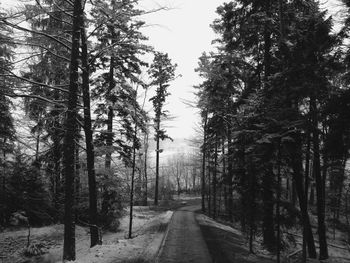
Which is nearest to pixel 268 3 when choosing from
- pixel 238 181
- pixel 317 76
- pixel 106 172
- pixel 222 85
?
pixel 317 76

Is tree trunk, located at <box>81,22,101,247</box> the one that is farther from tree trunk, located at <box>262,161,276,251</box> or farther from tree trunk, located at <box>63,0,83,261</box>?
tree trunk, located at <box>262,161,276,251</box>

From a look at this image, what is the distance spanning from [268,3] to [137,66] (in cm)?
1043

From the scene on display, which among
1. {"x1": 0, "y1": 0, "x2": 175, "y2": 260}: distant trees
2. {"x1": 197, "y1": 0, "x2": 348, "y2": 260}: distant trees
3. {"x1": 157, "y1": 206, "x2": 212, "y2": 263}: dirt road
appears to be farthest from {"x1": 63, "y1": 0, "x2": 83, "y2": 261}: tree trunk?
{"x1": 197, "y1": 0, "x2": 348, "y2": 260}: distant trees

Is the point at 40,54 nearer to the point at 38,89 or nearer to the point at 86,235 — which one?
the point at 38,89

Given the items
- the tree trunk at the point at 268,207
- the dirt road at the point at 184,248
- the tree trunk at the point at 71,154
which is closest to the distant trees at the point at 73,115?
the tree trunk at the point at 71,154

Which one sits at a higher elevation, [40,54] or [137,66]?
[137,66]

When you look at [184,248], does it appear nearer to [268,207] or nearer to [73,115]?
[268,207]

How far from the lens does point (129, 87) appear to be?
20562mm

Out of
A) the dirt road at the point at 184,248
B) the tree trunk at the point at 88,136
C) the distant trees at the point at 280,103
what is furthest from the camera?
the tree trunk at the point at 88,136

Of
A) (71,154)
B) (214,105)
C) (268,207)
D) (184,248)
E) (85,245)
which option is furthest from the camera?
(214,105)

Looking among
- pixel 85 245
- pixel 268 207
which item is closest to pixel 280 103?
pixel 268 207

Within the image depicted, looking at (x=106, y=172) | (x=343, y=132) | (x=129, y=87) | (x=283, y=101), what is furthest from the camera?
(x=129, y=87)

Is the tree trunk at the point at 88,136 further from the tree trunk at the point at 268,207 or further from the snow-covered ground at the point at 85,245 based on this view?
the tree trunk at the point at 268,207

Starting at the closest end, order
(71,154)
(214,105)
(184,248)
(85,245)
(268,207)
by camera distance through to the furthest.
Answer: (71,154), (268,207), (184,248), (85,245), (214,105)
